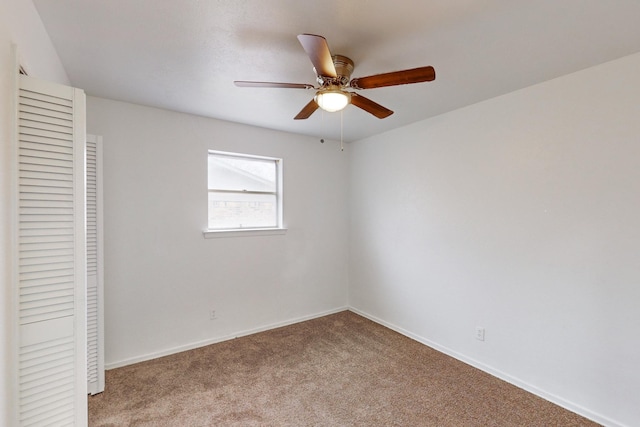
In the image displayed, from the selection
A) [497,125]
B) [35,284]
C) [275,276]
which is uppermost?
[497,125]

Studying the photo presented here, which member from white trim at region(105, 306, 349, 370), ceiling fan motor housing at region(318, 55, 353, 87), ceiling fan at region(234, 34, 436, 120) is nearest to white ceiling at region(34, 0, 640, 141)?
ceiling fan motor housing at region(318, 55, 353, 87)

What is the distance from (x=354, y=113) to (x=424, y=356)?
2.57 metres

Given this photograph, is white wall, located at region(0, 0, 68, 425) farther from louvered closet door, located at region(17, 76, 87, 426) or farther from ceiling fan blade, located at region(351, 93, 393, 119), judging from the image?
ceiling fan blade, located at region(351, 93, 393, 119)

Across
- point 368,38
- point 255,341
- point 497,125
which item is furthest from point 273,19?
point 255,341

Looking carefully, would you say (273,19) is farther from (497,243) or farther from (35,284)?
(497,243)

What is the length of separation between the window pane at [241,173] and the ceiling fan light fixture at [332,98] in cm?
188

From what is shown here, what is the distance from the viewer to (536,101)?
2375mm

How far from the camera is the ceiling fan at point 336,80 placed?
4.71ft

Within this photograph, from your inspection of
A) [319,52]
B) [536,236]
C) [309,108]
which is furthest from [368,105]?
[536,236]

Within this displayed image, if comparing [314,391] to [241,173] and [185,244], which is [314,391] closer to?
[185,244]

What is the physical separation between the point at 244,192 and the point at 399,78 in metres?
2.42

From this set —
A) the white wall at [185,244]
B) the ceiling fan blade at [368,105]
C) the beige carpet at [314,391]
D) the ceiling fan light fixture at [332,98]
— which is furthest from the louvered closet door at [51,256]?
the white wall at [185,244]

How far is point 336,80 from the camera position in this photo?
1758 millimetres

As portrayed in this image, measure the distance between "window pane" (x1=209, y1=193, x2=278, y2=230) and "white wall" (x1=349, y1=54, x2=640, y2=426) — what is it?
1601 mm
